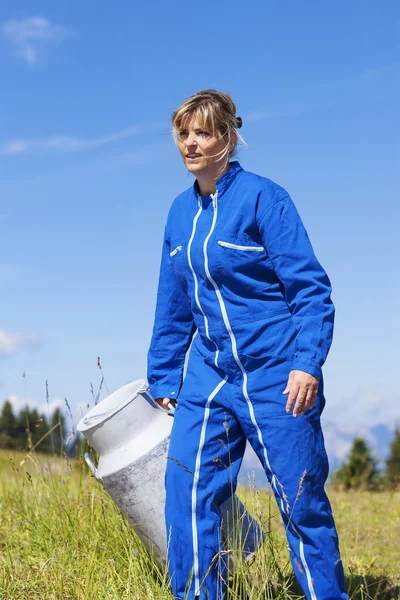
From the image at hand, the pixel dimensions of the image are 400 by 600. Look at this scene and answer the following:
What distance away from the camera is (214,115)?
10.2 feet

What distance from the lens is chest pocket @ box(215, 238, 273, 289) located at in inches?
117

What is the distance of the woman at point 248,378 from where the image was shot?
293 cm

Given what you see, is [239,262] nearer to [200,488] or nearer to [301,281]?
[301,281]

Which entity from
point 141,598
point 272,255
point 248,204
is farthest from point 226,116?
point 141,598

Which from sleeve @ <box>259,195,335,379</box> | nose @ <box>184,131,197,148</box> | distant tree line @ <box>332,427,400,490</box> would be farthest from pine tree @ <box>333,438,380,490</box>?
nose @ <box>184,131,197,148</box>

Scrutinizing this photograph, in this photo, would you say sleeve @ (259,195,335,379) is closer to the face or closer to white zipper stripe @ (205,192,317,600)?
white zipper stripe @ (205,192,317,600)

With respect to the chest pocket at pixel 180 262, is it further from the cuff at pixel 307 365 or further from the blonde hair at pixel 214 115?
the cuff at pixel 307 365

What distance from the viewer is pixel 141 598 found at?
322 centimetres

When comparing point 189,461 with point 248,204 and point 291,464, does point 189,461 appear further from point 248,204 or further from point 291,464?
point 248,204

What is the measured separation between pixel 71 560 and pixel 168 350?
3.94ft

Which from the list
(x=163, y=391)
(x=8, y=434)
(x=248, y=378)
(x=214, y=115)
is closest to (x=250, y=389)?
(x=248, y=378)

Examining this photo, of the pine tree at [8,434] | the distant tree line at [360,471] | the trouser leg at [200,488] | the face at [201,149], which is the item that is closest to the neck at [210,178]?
the face at [201,149]

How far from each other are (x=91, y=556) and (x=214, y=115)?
2.07 m

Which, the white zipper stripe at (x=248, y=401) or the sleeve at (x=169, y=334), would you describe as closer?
the white zipper stripe at (x=248, y=401)
